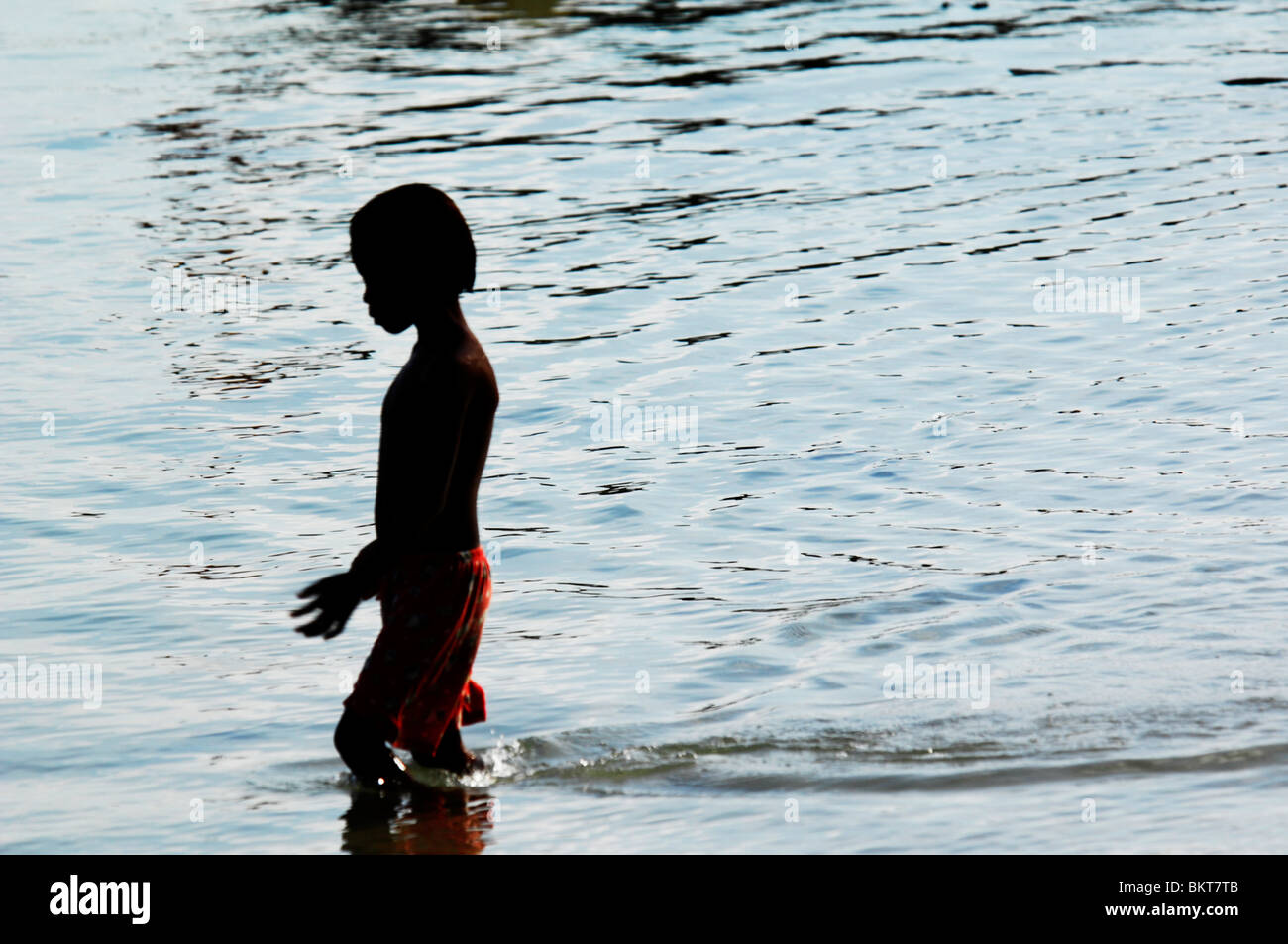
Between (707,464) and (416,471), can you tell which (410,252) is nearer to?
(416,471)

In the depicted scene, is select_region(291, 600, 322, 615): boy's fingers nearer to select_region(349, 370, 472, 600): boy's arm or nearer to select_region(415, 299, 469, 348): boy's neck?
select_region(349, 370, 472, 600): boy's arm

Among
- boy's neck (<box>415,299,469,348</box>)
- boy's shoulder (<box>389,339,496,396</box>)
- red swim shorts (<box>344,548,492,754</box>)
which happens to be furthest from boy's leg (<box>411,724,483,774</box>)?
boy's neck (<box>415,299,469,348</box>)

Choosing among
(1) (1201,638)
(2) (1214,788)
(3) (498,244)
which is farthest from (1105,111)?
(2) (1214,788)

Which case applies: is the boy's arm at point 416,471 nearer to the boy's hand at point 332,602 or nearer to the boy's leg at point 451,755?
the boy's hand at point 332,602

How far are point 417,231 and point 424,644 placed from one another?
4.14 ft

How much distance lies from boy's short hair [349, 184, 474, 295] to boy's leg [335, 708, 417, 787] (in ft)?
4.60

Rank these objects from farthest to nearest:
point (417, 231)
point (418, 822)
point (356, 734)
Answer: point (418, 822) → point (356, 734) → point (417, 231)

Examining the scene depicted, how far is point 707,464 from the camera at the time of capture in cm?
959

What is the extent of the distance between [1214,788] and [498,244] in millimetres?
10579

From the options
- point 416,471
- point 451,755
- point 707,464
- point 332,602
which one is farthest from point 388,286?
point 707,464

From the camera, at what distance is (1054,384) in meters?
10.7

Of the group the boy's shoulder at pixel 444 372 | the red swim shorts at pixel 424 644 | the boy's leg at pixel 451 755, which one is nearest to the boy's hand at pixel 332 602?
the red swim shorts at pixel 424 644

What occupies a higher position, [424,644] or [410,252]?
[410,252]

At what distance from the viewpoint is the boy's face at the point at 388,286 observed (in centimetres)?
514
